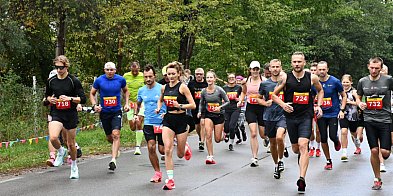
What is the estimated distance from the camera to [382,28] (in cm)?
6262

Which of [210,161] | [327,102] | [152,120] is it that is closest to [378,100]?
[327,102]

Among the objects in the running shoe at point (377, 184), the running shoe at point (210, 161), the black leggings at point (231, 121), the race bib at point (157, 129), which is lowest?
the running shoe at point (210, 161)

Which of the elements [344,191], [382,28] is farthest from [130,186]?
[382,28]

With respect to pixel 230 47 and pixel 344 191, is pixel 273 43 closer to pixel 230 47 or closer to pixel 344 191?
pixel 230 47

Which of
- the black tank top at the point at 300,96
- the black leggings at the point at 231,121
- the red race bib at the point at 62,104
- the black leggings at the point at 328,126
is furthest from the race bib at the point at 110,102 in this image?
the black leggings at the point at 231,121

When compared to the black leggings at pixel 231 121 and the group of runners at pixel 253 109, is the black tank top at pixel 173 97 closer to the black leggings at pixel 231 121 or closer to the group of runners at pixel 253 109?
the group of runners at pixel 253 109

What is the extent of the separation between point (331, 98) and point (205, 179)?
3.24 m

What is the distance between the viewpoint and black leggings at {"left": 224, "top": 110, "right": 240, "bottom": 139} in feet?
51.4

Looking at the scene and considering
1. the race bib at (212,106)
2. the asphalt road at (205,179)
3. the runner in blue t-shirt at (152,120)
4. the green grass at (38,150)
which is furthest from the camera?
the race bib at (212,106)

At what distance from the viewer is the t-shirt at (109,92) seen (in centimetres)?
1184

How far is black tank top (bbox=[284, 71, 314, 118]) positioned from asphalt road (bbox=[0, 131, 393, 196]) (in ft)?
3.61

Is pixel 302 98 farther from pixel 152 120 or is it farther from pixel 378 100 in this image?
pixel 152 120

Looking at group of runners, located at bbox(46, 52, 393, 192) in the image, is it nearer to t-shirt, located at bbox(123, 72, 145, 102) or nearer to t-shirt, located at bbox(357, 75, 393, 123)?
t-shirt, located at bbox(357, 75, 393, 123)

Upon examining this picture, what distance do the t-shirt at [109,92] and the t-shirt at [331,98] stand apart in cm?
380
